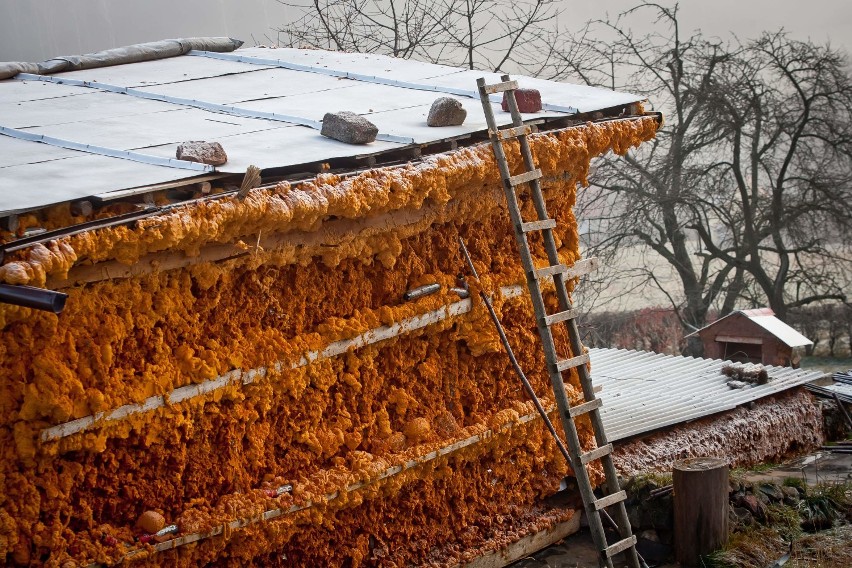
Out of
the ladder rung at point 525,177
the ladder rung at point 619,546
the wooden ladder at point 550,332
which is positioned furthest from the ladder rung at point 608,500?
the ladder rung at point 525,177

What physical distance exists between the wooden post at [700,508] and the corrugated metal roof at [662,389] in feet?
2.95

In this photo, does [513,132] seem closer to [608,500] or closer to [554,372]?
[554,372]

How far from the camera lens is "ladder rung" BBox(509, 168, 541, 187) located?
6275mm

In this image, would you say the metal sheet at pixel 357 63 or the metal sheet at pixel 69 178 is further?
the metal sheet at pixel 357 63

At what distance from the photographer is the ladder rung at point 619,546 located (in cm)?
628

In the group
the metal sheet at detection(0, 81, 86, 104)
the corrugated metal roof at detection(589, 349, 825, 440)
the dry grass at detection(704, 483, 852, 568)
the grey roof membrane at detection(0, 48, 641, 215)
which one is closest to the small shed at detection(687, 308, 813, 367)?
the corrugated metal roof at detection(589, 349, 825, 440)

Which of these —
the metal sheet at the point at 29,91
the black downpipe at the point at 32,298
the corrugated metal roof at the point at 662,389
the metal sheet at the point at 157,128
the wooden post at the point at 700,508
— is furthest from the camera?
the corrugated metal roof at the point at 662,389

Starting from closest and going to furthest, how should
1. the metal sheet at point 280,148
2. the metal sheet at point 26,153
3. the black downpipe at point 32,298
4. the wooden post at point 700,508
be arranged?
the black downpipe at point 32,298 → the metal sheet at point 26,153 → the metal sheet at point 280,148 → the wooden post at point 700,508

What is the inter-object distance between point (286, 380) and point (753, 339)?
7.97 meters

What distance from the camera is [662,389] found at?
10086mm

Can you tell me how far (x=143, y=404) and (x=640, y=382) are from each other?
258 inches

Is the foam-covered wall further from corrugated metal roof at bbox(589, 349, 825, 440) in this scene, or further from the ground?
corrugated metal roof at bbox(589, 349, 825, 440)

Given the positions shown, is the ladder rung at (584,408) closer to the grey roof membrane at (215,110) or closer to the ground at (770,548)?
the ground at (770,548)

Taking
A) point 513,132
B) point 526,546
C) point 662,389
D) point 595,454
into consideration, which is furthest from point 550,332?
point 662,389
